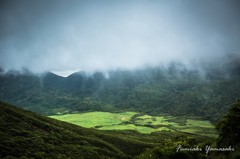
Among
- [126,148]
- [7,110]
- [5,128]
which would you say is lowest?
[126,148]

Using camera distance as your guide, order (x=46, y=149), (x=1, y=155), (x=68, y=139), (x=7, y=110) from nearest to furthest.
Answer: (x=1, y=155), (x=46, y=149), (x=7, y=110), (x=68, y=139)

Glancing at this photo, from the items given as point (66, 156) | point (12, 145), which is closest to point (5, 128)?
point (12, 145)

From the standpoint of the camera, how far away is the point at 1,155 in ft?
72.9

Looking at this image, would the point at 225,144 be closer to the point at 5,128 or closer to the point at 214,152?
the point at 214,152

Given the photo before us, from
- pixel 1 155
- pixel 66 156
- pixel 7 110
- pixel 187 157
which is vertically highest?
pixel 7 110

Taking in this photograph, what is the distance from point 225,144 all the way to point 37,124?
1991 inches

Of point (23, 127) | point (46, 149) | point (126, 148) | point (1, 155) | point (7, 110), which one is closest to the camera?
point (1, 155)

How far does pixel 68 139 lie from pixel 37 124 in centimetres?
1036

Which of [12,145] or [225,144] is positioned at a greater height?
[12,145]

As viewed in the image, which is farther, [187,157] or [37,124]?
[37,124]

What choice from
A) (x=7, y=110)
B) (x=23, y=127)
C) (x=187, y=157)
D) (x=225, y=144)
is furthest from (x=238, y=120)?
(x=7, y=110)

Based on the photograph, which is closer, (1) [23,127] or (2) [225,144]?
(2) [225,144]

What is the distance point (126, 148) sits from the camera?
60.3 meters

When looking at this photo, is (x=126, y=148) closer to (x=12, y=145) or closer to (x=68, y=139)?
(x=68, y=139)
